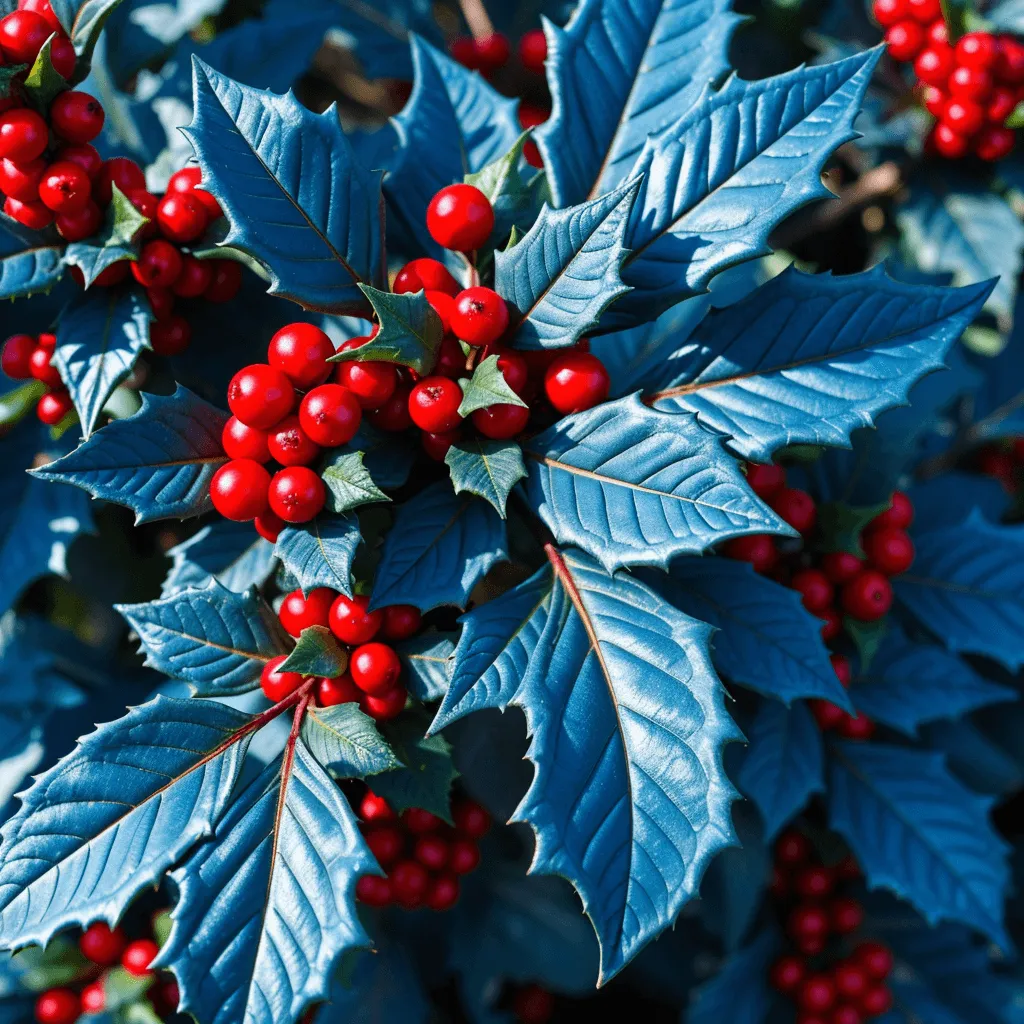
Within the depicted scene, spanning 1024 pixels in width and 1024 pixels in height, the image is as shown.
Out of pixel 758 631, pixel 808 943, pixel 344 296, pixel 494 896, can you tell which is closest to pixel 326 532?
pixel 344 296

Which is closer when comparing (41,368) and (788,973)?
(41,368)

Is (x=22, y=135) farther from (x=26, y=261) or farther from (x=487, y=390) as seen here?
(x=487, y=390)

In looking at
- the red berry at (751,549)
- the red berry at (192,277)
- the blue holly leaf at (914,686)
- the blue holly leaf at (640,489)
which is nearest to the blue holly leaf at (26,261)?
the red berry at (192,277)

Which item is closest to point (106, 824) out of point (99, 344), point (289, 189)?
point (99, 344)

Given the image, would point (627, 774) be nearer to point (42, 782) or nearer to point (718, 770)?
point (718, 770)

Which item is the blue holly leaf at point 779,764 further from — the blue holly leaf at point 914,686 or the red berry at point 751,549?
the red berry at point 751,549

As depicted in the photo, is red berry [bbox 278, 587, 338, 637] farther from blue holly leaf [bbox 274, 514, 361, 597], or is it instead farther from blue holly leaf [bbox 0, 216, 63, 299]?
blue holly leaf [bbox 0, 216, 63, 299]
